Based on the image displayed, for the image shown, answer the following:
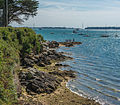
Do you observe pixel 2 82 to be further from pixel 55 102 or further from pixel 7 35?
pixel 7 35

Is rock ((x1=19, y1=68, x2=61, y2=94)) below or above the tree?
below

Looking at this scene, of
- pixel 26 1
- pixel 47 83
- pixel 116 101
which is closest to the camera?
pixel 116 101

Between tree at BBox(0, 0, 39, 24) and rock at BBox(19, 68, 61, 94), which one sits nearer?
rock at BBox(19, 68, 61, 94)

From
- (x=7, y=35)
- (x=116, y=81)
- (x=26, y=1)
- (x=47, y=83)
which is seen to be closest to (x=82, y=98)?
(x=47, y=83)

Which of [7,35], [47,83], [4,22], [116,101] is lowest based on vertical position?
[116,101]

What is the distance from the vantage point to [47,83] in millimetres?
14391

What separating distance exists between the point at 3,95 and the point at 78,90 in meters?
8.41

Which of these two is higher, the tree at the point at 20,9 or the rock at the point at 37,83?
the tree at the point at 20,9

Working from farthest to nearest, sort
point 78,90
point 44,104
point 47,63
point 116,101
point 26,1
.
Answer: point 26,1 < point 47,63 < point 78,90 < point 116,101 < point 44,104

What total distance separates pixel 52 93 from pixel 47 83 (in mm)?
1077

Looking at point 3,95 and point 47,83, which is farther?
point 47,83

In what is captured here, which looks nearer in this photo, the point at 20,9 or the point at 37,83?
the point at 37,83

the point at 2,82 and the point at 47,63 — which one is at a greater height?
the point at 2,82

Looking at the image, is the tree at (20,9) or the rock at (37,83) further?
the tree at (20,9)
